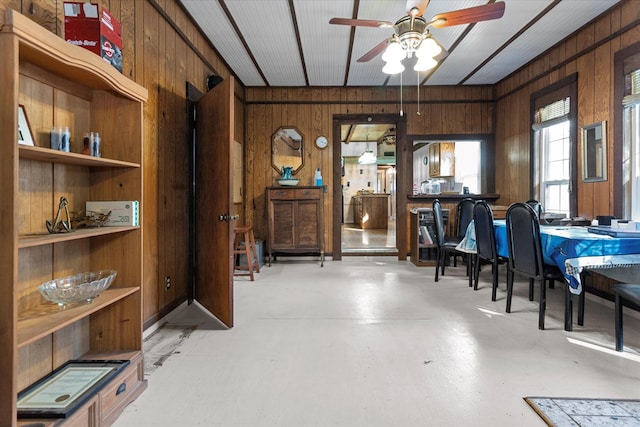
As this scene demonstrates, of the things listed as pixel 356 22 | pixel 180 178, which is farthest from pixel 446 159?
pixel 180 178

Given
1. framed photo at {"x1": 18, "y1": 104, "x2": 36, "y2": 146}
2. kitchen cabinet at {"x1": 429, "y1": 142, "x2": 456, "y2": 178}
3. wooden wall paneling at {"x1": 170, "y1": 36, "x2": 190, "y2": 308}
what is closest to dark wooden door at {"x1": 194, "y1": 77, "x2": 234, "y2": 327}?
wooden wall paneling at {"x1": 170, "y1": 36, "x2": 190, "y2": 308}

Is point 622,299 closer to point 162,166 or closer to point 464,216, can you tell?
point 464,216

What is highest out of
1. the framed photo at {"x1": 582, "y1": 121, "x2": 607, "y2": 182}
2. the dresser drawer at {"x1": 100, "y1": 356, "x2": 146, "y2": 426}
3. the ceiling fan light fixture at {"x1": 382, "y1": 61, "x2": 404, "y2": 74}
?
the ceiling fan light fixture at {"x1": 382, "y1": 61, "x2": 404, "y2": 74}

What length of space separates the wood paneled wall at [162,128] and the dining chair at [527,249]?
2.90 metres

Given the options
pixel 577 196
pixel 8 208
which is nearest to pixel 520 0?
pixel 577 196

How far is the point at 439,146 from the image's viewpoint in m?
7.74

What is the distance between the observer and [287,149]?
18.3 feet

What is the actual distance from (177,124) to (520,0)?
3432mm

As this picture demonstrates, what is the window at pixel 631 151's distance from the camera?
2.99 m

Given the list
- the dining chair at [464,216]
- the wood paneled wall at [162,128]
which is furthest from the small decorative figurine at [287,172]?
the dining chair at [464,216]

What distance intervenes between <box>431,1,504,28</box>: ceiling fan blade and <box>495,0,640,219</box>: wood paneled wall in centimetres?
161

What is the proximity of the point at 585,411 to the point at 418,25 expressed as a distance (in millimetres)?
2886

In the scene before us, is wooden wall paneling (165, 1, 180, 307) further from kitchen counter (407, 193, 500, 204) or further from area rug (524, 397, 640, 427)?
kitchen counter (407, 193, 500, 204)

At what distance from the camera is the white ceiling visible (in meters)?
3.11
